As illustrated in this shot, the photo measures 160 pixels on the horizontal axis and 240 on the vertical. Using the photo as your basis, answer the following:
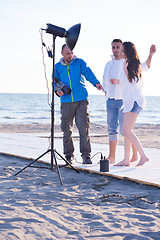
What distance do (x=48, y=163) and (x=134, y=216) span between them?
2525 mm

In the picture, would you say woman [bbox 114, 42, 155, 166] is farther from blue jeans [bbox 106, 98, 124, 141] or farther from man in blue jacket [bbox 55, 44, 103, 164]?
man in blue jacket [bbox 55, 44, 103, 164]

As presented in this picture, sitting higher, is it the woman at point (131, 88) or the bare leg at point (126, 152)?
the woman at point (131, 88)

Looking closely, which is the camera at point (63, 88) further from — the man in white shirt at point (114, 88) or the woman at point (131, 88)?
the woman at point (131, 88)

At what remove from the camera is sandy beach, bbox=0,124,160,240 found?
2.87m

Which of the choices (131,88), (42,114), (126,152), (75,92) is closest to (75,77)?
(75,92)

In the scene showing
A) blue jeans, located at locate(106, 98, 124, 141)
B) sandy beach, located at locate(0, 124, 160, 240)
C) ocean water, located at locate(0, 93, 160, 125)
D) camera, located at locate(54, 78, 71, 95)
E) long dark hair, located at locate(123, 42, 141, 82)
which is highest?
long dark hair, located at locate(123, 42, 141, 82)

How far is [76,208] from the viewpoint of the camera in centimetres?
347

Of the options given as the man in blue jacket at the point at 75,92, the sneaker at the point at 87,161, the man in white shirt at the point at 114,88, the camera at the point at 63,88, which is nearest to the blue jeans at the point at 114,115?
the man in white shirt at the point at 114,88

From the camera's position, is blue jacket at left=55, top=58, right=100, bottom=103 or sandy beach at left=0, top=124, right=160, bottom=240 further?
blue jacket at left=55, top=58, right=100, bottom=103

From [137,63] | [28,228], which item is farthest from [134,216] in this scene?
[137,63]

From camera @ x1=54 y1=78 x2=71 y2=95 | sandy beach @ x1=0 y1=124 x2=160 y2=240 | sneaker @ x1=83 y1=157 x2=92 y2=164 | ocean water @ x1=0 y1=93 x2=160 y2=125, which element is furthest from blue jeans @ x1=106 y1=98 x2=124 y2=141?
ocean water @ x1=0 y1=93 x2=160 y2=125

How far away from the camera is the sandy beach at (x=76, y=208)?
9.40 ft

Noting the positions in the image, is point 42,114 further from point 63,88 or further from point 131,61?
point 131,61

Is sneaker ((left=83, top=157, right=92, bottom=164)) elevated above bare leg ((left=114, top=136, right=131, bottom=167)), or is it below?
below
